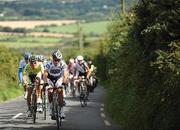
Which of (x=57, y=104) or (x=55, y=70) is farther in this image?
(x=55, y=70)

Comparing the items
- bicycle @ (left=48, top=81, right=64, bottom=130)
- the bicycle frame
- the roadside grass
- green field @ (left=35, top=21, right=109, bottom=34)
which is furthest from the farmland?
bicycle @ (left=48, top=81, right=64, bottom=130)

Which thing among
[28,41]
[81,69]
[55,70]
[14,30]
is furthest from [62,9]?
[55,70]

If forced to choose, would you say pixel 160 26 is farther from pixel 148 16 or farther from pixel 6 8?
pixel 6 8

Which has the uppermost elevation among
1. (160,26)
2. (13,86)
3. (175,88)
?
(160,26)

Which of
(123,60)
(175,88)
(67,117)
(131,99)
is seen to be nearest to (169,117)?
(175,88)

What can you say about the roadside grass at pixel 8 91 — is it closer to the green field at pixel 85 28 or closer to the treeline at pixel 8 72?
the treeline at pixel 8 72

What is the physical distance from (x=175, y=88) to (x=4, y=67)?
31.2 meters

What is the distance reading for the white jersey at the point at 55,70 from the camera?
51.6 ft

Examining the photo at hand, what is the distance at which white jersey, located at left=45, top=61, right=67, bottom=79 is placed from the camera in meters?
15.7

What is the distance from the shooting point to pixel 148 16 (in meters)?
14.4

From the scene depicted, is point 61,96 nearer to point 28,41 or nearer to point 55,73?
point 55,73

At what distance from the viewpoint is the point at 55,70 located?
15844mm

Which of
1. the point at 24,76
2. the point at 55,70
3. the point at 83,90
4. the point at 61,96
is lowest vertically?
the point at 83,90

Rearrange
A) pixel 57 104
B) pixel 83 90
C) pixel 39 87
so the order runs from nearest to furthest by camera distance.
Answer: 1. pixel 57 104
2. pixel 39 87
3. pixel 83 90
